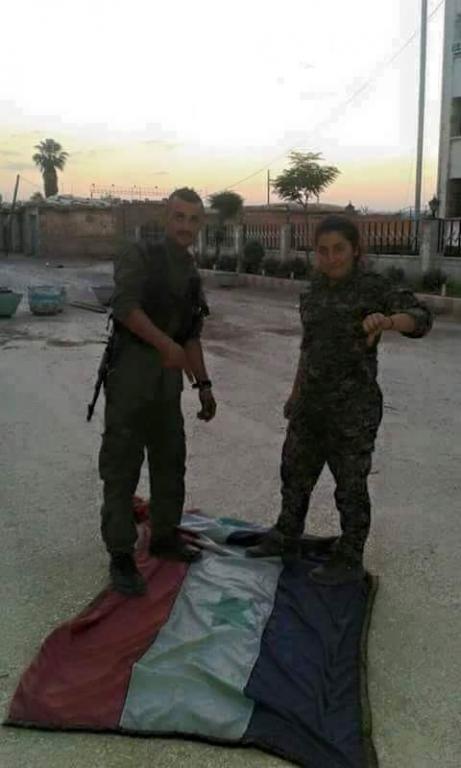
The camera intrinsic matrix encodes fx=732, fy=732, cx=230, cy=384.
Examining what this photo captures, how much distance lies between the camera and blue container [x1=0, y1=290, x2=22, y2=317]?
43.4 ft

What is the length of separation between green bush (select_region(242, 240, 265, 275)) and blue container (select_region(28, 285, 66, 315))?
9.00m

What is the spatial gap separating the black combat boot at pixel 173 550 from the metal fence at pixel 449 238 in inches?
549

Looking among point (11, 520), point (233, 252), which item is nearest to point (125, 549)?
point (11, 520)

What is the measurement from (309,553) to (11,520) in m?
1.62

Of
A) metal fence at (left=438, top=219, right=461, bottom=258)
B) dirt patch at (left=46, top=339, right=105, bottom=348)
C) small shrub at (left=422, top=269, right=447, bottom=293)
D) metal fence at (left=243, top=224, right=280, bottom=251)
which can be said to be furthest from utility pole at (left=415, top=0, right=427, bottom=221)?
dirt patch at (left=46, top=339, right=105, bottom=348)

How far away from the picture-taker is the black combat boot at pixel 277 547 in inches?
126

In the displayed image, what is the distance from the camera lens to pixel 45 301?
14062mm

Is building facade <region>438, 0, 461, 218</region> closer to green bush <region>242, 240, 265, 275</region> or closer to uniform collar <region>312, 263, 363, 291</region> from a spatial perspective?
green bush <region>242, 240, 265, 275</region>

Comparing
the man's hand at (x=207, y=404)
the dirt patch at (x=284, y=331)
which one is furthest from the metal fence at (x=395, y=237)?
the man's hand at (x=207, y=404)

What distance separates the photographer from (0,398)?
22.9 ft

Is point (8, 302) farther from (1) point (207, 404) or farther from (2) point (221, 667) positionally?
(2) point (221, 667)

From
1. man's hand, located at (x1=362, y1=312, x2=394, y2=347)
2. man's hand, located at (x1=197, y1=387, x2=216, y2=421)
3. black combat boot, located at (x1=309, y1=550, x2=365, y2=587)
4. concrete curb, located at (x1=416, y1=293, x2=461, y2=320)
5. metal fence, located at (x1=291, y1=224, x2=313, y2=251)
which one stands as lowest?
black combat boot, located at (x1=309, y1=550, x2=365, y2=587)

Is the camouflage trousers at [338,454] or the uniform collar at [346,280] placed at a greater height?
the uniform collar at [346,280]

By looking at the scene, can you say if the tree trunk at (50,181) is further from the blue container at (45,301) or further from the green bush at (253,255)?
the blue container at (45,301)
